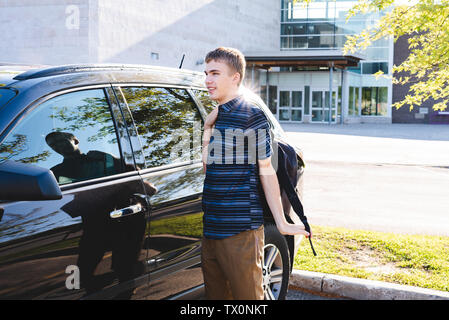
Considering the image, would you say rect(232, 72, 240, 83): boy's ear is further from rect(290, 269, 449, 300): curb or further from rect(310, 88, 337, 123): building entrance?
rect(310, 88, 337, 123): building entrance

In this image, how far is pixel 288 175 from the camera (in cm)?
330

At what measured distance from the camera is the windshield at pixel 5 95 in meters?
2.39

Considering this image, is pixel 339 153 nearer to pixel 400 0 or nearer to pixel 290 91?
pixel 400 0

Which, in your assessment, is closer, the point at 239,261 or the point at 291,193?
the point at 239,261

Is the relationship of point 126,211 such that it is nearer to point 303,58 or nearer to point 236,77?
point 236,77

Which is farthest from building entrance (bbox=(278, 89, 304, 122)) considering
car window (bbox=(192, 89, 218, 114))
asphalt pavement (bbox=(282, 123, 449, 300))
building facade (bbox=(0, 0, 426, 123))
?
car window (bbox=(192, 89, 218, 114))

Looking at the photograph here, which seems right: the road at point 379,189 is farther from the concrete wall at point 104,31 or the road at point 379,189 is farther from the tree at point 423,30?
the concrete wall at point 104,31

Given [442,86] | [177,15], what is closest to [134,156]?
[442,86]

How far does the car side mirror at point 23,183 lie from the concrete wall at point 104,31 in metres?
27.5

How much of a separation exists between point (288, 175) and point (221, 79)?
941mm

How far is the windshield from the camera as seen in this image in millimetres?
2395

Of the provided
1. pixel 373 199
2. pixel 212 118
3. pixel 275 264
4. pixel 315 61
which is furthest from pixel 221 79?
pixel 315 61
